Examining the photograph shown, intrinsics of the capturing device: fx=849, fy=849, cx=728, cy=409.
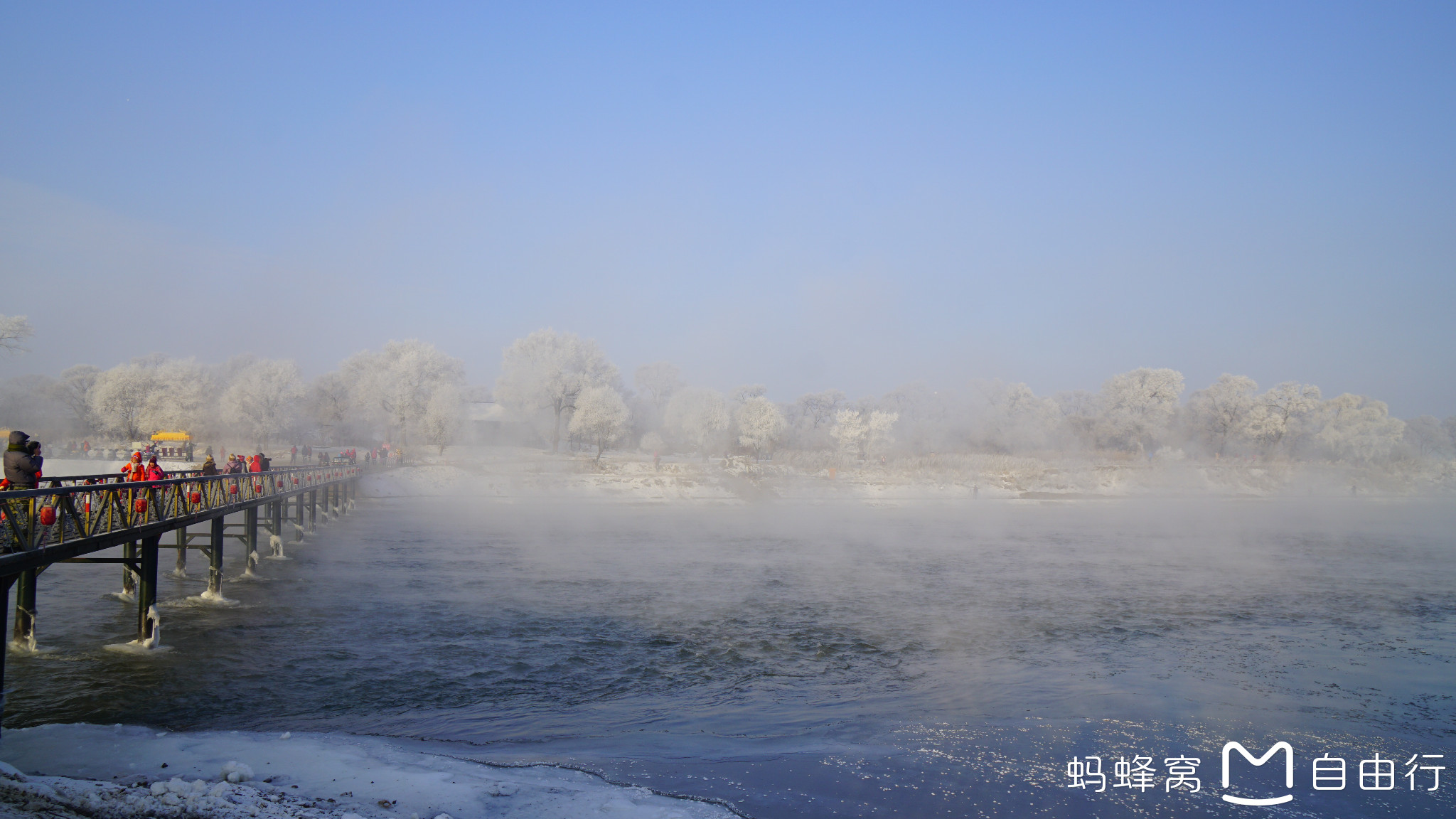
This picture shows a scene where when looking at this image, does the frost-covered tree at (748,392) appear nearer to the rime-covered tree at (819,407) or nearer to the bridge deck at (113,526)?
the rime-covered tree at (819,407)

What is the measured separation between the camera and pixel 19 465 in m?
11.9

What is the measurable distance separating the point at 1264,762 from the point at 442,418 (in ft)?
243

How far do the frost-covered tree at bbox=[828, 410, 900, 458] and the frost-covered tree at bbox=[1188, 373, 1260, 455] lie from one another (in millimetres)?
35546

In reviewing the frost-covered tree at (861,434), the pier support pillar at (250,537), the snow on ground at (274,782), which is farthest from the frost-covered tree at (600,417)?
the snow on ground at (274,782)

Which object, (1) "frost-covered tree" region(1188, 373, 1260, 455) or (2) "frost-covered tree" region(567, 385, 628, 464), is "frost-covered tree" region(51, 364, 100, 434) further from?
(1) "frost-covered tree" region(1188, 373, 1260, 455)

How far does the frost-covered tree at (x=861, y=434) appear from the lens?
87.1m

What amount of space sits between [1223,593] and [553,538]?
24732mm

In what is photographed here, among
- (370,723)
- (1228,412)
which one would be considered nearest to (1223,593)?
(370,723)

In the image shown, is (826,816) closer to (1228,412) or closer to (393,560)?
(393,560)

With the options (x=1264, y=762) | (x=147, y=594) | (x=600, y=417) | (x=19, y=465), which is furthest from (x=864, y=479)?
(x=19, y=465)

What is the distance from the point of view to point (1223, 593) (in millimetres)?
24047

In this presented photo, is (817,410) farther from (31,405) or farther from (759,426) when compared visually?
(31,405)

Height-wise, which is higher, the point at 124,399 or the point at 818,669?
the point at 124,399

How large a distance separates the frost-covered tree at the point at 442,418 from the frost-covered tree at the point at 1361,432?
286 ft
